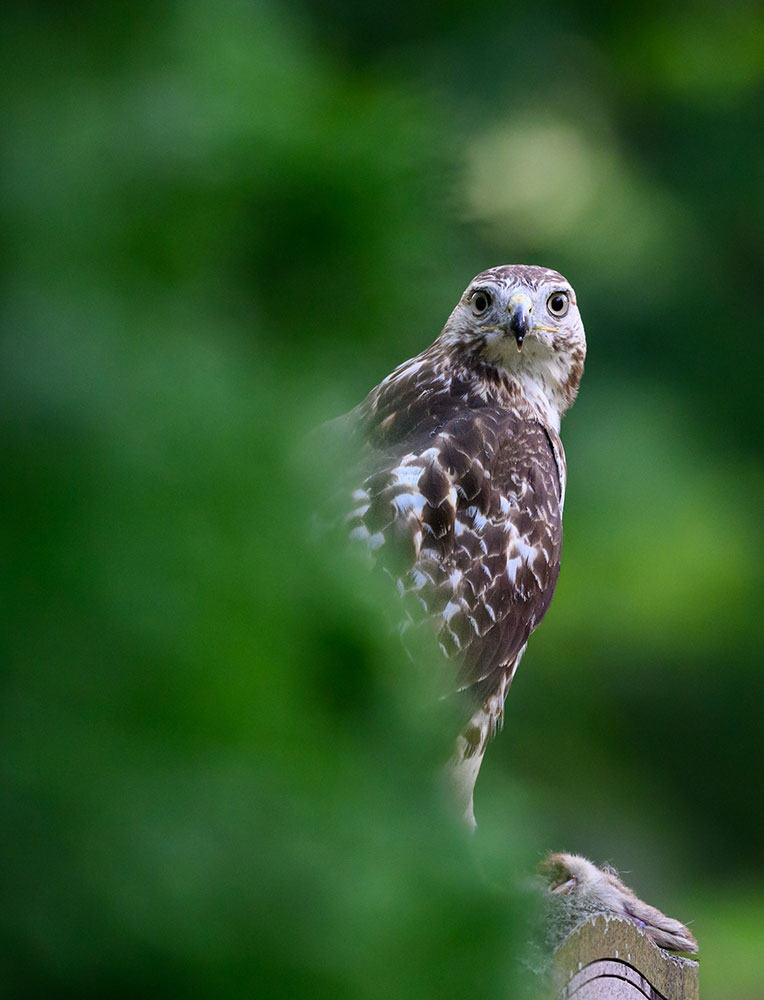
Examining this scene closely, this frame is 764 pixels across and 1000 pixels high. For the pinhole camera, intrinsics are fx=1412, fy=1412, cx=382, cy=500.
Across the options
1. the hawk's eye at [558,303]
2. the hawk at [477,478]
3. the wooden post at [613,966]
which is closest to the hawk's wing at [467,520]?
the hawk at [477,478]

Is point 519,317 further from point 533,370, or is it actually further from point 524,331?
point 533,370

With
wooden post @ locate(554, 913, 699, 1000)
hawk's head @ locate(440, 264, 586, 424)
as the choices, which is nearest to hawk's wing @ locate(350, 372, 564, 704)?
hawk's head @ locate(440, 264, 586, 424)

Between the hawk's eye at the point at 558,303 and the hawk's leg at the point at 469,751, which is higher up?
the hawk's eye at the point at 558,303

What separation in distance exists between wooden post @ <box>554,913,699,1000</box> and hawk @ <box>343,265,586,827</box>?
0.58 meters

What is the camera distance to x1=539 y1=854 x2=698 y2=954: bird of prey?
5.21ft

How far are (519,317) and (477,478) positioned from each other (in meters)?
0.32

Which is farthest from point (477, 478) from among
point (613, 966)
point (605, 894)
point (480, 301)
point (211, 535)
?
point (211, 535)

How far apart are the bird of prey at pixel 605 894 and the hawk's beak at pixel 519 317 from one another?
3.40 feet

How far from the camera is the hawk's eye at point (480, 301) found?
8.41ft

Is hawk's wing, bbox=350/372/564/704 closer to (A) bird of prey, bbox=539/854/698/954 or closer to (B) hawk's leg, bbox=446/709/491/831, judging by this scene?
(B) hawk's leg, bbox=446/709/491/831

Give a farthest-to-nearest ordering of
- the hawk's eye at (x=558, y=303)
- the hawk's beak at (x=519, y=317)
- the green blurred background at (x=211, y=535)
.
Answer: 1. the hawk's eye at (x=558, y=303)
2. the hawk's beak at (x=519, y=317)
3. the green blurred background at (x=211, y=535)

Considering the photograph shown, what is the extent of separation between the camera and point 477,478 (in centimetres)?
A: 235

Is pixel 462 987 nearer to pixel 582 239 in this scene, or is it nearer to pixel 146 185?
pixel 146 185

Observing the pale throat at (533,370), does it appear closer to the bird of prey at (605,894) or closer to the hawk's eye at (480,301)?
the hawk's eye at (480,301)
